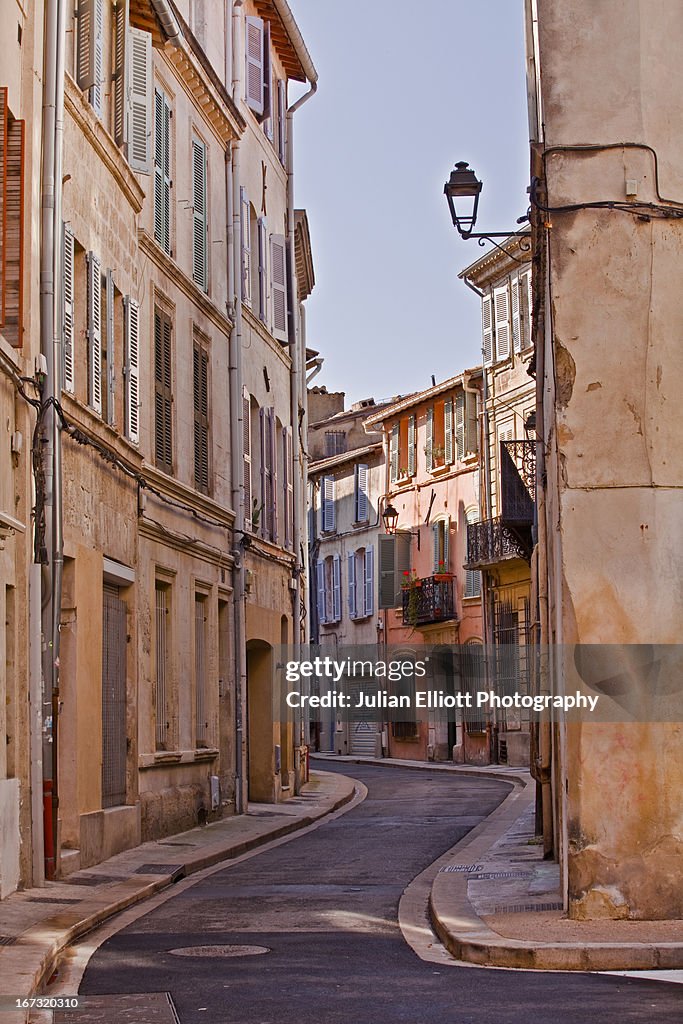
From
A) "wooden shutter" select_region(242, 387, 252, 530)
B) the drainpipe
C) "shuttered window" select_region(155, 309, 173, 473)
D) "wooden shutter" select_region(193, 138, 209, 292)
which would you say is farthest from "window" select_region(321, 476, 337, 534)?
"shuttered window" select_region(155, 309, 173, 473)

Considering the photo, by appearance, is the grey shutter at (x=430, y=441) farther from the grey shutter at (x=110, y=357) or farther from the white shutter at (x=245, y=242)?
the grey shutter at (x=110, y=357)

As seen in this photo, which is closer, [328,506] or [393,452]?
[393,452]

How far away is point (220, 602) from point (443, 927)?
12952 mm

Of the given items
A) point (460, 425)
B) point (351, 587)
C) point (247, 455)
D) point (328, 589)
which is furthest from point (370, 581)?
point (247, 455)

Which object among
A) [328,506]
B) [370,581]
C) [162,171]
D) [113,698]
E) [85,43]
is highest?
[85,43]

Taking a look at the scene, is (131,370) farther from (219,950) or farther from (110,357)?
(219,950)

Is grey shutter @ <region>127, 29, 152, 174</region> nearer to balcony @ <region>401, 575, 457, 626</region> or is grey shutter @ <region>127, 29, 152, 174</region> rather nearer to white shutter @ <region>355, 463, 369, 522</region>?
balcony @ <region>401, 575, 457, 626</region>

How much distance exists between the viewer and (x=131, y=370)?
703 inches

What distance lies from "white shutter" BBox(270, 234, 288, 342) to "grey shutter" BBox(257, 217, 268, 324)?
1.20 ft

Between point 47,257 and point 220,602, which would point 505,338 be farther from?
point 47,257

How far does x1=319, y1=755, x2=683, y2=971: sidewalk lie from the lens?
8805 mm

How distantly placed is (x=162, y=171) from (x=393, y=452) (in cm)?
3079

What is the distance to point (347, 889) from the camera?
44.3 ft

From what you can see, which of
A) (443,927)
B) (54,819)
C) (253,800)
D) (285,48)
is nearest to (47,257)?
(54,819)
